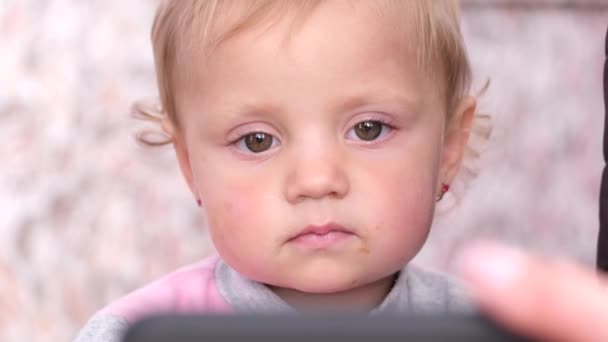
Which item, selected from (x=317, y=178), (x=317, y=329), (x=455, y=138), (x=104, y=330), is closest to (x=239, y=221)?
(x=317, y=178)

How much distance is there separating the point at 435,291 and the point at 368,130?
0.35m

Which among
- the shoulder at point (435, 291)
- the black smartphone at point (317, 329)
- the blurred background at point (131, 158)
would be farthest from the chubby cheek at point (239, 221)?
the blurred background at point (131, 158)

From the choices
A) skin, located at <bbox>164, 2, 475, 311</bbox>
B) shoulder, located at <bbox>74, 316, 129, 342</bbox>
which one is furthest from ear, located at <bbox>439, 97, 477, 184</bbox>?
shoulder, located at <bbox>74, 316, 129, 342</bbox>

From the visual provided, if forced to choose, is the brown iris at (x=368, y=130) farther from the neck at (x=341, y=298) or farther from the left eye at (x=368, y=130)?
the neck at (x=341, y=298)

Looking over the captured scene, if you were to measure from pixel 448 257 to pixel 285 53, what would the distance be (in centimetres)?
97

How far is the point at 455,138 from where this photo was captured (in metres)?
1.28

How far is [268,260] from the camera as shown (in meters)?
1.07

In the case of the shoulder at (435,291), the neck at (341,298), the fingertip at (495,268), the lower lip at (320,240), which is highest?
the fingertip at (495,268)

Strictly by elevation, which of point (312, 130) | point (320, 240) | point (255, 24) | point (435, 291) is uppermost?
point (255, 24)

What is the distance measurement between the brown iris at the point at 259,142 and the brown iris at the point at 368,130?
0.10 m

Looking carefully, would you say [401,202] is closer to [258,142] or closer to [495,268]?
[258,142]

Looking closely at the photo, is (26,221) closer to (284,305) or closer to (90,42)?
(90,42)

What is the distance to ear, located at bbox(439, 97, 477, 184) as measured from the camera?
1265mm

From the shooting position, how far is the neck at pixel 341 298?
1191 mm
